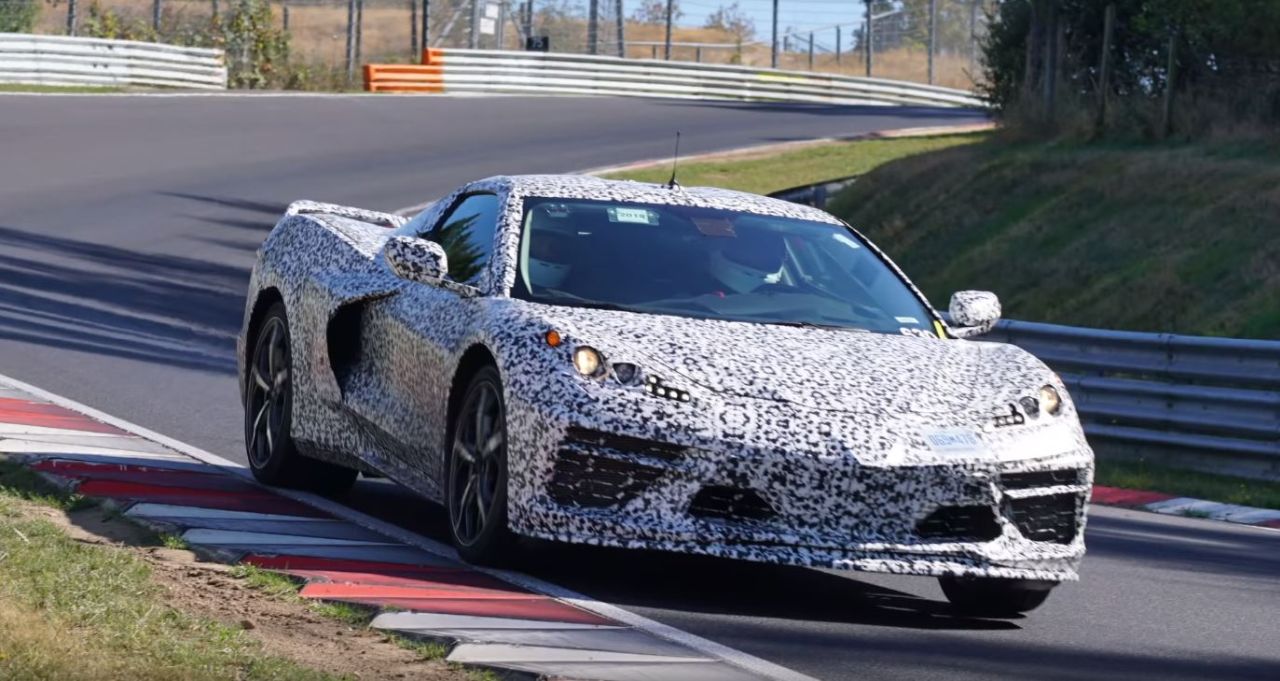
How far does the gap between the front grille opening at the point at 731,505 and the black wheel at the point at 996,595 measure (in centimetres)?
83

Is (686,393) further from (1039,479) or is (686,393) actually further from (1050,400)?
(1050,400)

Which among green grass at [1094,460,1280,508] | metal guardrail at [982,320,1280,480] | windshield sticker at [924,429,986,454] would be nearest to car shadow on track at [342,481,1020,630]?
windshield sticker at [924,429,986,454]

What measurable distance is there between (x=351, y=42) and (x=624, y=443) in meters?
39.4

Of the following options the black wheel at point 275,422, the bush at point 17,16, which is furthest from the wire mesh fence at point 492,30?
the black wheel at point 275,422

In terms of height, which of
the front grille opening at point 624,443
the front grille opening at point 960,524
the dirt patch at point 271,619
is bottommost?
the dirt patch at point 271,619

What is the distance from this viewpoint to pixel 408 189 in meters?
26.4

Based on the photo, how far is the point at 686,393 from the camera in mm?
6676

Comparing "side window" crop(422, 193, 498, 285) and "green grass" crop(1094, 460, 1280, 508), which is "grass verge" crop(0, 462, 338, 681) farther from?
"green grass" crop(1094, 460, 1280, 508)

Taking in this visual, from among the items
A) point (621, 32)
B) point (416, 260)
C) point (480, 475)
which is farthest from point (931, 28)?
point (480, 475)

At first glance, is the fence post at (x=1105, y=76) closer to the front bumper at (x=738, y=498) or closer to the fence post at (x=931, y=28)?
the front bumper at (x=738, y=498)

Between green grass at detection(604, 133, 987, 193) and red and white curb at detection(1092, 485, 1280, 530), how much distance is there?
15.8 meters

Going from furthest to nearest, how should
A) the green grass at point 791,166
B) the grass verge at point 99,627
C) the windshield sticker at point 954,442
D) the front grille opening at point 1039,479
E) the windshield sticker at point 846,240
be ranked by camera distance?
1. the green grass at point 791,166
2. the windshield sticker at point 846,240
3. the front grille opening at point 1039,479
4. the windshield sticker at point 954,442
5. the grass verge at point 99,627

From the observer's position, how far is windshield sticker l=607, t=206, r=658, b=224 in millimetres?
8047

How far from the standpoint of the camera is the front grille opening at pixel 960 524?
266 inches
